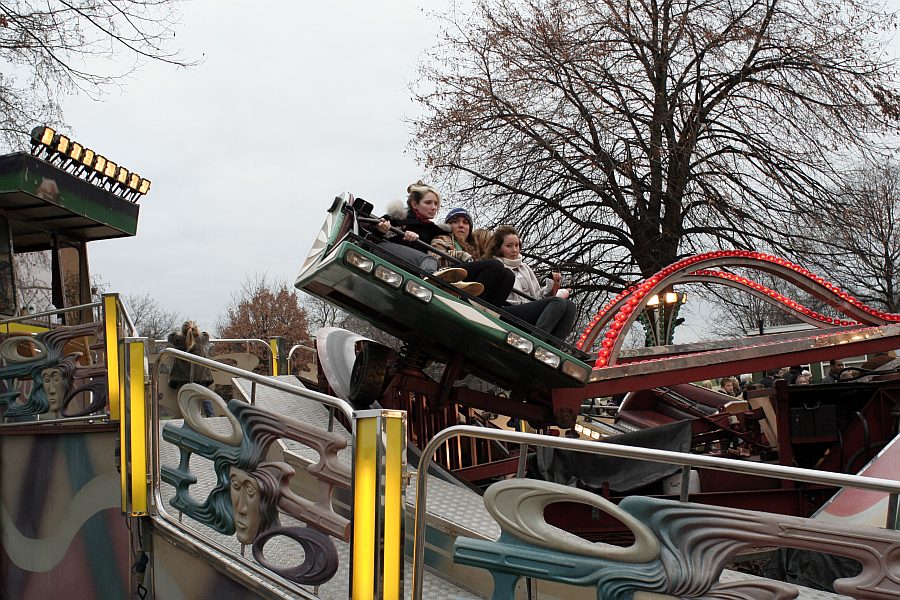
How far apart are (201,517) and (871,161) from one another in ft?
48.4

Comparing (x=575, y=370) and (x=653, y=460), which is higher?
(x=575, y=370)

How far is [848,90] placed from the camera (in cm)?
1627

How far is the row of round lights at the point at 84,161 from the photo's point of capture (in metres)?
12.3

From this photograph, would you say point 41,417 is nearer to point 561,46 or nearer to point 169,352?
point 169,352

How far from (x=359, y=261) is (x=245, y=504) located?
201 centimetres

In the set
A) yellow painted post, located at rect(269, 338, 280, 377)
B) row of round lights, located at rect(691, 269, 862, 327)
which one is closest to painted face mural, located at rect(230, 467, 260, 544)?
row of round lights, located at rect(691, 269, 862, 327)

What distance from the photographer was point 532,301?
24.1 feet

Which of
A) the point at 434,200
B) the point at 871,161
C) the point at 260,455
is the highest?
the point at 871,161

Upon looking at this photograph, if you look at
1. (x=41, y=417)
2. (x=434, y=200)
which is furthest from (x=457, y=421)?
(x=41, y=417)

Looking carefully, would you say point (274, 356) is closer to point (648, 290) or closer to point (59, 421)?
point (59, 421)

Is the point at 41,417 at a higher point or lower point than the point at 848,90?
lower

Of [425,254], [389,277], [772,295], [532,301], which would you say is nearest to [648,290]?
[532,301]

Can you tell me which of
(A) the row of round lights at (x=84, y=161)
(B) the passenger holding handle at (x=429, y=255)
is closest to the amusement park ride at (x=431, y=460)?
(B) the passenger holding handle at (x=429, y=255)

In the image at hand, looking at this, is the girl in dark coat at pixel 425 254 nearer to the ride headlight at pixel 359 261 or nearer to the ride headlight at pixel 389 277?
the ride headlight at pixel 389 277
